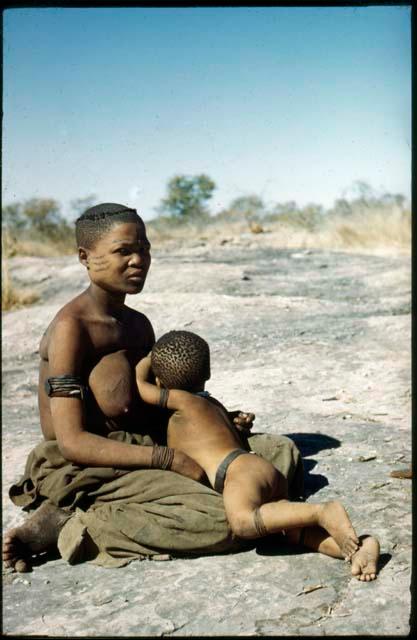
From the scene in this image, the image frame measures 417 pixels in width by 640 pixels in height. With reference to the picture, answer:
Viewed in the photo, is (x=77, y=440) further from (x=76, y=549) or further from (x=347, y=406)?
(x=347, y=406)

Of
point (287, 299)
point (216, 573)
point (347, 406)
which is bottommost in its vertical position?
point (216, 573)

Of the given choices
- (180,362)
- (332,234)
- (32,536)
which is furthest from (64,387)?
(332,234)

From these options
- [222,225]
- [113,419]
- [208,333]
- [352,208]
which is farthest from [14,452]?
[222,225]

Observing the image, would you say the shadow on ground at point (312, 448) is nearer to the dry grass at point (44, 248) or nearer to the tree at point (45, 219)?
the dry grass at point (44, 248)

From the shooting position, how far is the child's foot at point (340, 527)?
283 centimetres

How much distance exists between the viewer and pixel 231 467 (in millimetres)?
3117

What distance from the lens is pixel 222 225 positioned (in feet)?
68.5

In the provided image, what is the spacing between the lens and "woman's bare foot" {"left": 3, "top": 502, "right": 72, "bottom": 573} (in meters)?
3.10

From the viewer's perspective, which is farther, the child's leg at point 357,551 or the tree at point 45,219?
the tree at point 45,219

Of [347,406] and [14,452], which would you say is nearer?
[14,452]

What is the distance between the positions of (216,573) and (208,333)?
186 inches

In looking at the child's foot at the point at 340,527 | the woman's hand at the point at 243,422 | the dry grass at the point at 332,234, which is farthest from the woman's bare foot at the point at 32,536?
the dry grass at the point at 332,234

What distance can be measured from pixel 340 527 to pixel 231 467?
0.52 meters

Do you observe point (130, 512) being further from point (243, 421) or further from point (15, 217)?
point (15, 217)
